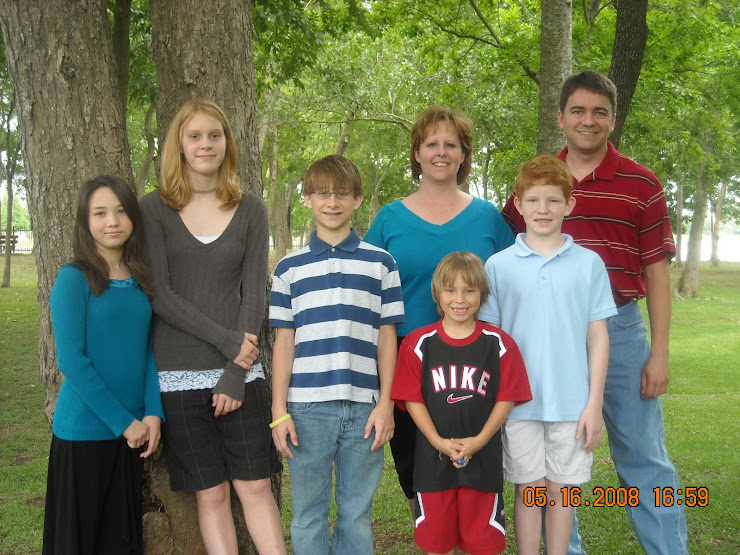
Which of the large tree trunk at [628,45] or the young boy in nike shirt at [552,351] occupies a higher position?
the large tree trunk at [628,45]

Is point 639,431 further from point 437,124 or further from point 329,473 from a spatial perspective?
point 437,124

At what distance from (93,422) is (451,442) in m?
1.51

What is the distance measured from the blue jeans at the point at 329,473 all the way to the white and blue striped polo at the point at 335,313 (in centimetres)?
7

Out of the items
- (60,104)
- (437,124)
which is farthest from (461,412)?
(60,104)

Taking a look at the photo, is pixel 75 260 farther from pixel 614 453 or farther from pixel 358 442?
pixel 614 453

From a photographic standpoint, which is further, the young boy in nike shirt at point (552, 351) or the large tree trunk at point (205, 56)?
the large tree trunk at point (205, 56)

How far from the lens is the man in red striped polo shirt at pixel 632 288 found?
125 inches

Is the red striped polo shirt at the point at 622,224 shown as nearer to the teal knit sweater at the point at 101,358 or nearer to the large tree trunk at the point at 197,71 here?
the large tree trunk at the point at 197,71

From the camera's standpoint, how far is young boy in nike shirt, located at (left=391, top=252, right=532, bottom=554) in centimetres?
278

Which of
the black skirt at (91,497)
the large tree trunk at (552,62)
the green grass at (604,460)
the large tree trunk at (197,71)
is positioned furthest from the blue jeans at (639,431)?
the large tree trunk at (552,62)

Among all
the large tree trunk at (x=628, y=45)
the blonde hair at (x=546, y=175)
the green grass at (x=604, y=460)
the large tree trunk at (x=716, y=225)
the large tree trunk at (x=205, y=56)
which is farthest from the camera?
the large tree trunk at (x=716, y=225)

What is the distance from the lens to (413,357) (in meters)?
2.84

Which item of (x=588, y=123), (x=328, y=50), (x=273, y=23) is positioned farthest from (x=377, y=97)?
(x=588, y=123)

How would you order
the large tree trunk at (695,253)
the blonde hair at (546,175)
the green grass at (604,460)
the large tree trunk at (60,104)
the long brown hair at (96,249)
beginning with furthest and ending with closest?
the large tree trunk at (695,253)
the green grass at (604,460)
the large tree trunk at (60,104)
the blonde hair at (546,175)
the long brown hair at (96,249)
